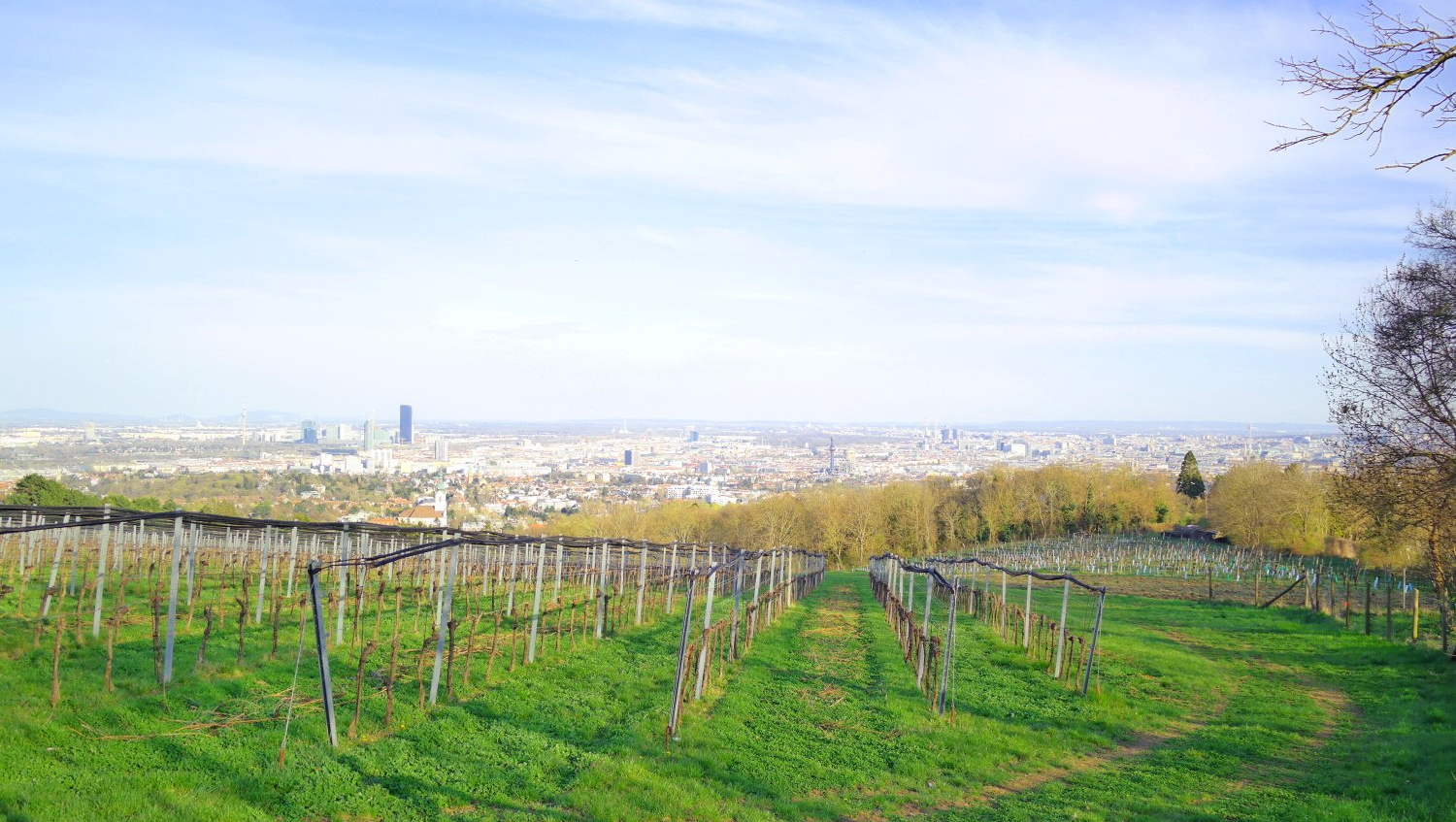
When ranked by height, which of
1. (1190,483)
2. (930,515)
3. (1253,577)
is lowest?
(930,515)

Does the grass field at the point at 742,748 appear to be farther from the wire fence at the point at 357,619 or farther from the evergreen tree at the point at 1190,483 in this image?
the evergreen tree at the point at 1190,483

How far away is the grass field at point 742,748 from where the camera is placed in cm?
757

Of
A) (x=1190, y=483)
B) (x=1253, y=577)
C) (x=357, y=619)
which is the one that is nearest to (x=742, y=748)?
(x=357, y=619)

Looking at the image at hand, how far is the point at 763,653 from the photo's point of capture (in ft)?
54.5

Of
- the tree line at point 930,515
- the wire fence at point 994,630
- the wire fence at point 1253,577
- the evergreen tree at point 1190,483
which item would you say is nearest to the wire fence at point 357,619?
the wire fence at point 994,630

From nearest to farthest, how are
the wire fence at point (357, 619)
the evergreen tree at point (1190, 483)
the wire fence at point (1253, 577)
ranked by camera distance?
the wire fence at point (357, 619) < the wire fence at point (1253, 577) < the evergreen tree at point (1190, 483)

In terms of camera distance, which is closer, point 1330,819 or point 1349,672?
point 1330,819

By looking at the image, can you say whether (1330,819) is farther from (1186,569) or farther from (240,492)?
(240,492)

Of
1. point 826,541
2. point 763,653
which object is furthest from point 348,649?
point 826,541

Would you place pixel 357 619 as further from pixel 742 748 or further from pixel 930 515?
pixel 930 515

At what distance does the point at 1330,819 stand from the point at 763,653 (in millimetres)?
9523

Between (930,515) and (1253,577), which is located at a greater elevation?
(1253,577)

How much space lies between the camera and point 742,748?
32.8ft

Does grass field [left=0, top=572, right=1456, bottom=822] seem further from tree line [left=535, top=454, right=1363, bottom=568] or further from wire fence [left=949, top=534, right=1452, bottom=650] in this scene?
tree line [left=535, top=454, right=1363, bottom=568]
